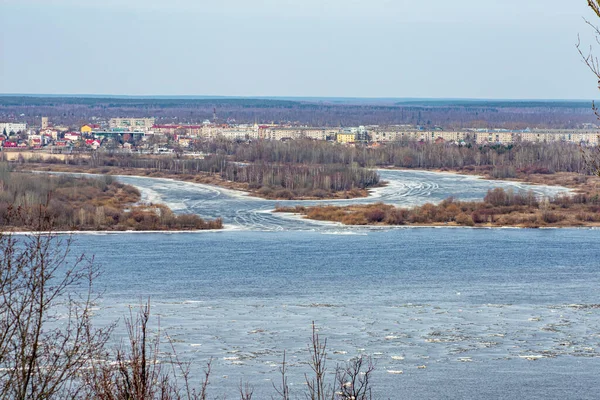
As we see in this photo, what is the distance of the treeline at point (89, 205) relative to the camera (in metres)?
18.8

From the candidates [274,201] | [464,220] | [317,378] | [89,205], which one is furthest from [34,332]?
[274,201]

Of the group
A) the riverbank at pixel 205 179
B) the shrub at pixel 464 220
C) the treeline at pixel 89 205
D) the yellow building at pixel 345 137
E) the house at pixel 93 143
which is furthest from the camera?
the yellow building at pixel 345 137

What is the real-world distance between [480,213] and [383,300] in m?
9.83

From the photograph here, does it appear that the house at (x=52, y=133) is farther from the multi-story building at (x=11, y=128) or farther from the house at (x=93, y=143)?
the house at (x=93, y=143)

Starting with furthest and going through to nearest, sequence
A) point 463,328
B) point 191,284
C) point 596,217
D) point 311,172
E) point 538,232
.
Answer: point 311,172
point 596,217
point 538,232
point 191,284
point 463,328

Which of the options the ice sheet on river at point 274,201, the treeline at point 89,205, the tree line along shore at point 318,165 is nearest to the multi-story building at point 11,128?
the tree line along shore at point 318,165

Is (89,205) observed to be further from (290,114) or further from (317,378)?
(290,114)

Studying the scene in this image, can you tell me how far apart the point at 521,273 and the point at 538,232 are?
5.68 m

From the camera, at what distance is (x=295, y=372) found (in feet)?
24.6

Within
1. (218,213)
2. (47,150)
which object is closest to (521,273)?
(218,213)

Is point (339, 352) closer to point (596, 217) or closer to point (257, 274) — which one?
point (257, 274)

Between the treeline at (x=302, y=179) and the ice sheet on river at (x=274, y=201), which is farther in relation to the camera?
the treeline at (x=302, y=179)

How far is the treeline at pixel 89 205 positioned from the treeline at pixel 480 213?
3.35 metres

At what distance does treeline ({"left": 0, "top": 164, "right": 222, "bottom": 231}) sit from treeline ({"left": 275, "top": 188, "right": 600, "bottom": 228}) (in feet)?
11.0
